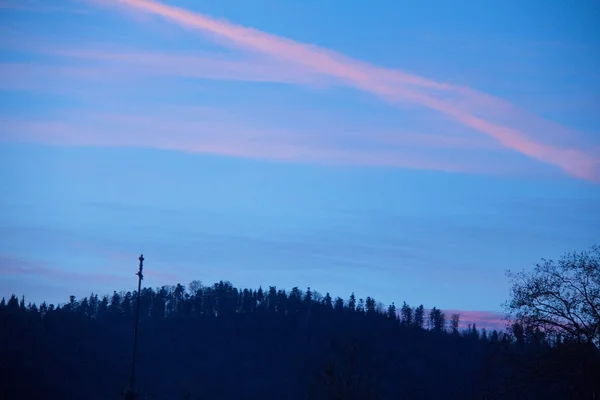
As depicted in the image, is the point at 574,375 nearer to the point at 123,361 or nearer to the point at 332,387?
the point at 332,387

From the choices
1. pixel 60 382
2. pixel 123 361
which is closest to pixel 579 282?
pixel 60 382

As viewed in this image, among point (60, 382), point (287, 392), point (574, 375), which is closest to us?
point (574, 375)

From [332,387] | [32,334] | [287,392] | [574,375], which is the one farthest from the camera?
[287,392]

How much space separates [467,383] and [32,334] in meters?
97.7

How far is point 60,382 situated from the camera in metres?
147

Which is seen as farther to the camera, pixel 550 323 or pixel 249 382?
pixel 249 382

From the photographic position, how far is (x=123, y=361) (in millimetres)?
184875

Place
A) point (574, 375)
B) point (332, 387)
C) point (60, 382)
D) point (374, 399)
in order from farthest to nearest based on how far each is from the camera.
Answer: point (60, 382) < point (374, 399) < point (332, 387) < point (574, 375)

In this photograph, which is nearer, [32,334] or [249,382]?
[32,334]

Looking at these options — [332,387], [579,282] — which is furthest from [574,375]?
[332,387]

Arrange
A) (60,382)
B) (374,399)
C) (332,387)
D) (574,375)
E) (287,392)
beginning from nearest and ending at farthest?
1. (574,375)
2. (332,387)
3. (374,399)
4. (60,382)
5. (287,392)

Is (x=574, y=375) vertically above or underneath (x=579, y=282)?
underneath

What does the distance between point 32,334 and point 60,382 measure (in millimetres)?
26848

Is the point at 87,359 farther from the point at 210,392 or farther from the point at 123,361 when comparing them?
the point at 210,392
